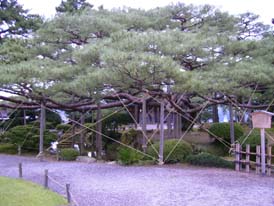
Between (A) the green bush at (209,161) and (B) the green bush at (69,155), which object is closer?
(A) the green bush at (209,161)

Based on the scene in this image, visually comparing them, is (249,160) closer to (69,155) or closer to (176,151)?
(176,151)

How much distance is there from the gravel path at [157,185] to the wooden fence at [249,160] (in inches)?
16.2

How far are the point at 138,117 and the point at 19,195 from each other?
1044 cm

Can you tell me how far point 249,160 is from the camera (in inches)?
362

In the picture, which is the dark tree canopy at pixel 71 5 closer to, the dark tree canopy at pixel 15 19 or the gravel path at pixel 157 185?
the dark tree canopy at pixel 15 19

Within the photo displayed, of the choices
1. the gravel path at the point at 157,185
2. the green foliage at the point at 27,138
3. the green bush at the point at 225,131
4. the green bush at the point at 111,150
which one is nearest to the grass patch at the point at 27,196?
the gravel path at the point at 157,185

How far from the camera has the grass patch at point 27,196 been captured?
18.4 feet

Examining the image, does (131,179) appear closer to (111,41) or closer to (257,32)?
(111,41)

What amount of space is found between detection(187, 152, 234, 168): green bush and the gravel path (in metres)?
0.43

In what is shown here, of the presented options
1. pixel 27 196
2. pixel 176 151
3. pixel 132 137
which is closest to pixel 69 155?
pixel 132 137

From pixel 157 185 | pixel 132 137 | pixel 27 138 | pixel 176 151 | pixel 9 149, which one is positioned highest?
pixel 132 137

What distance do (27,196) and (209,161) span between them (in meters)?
5.46

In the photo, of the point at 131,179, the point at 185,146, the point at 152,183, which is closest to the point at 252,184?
the point at 152,183

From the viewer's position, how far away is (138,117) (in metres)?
16.2
